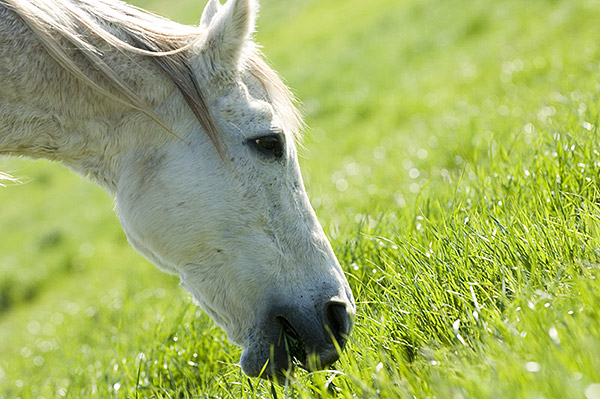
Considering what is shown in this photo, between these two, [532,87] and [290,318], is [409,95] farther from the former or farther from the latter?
[290,318]

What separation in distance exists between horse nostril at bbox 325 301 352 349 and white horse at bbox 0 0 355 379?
3 cm

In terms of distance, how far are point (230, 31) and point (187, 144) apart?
21.5 inches

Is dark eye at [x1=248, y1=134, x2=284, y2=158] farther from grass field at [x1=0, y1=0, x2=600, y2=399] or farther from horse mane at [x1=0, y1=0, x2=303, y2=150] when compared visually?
grass field at [x1=0, y1=0, x2=600, y2=399]

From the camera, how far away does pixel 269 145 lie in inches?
99.6

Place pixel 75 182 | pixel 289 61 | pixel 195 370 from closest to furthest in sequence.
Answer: pixel 195 370
pixel 75 182
pixel 289 61

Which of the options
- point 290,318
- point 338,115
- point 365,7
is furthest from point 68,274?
point 365,7

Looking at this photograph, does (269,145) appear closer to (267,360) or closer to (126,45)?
(126,45)

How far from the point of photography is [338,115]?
10.5 metres

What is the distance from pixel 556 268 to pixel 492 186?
46.5 inches

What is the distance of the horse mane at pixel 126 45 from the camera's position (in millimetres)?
2473

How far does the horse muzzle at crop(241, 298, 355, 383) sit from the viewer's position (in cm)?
226

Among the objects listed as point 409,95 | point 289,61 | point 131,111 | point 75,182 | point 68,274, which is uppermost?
point 131,111

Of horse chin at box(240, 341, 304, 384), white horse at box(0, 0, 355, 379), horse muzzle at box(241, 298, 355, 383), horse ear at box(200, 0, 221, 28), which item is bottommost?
horse chin at box(240, 341, 304, 384)

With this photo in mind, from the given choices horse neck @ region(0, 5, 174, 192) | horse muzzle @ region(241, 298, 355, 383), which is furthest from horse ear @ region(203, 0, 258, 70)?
horse muzzle @ region(241, 298, 355, 383)
